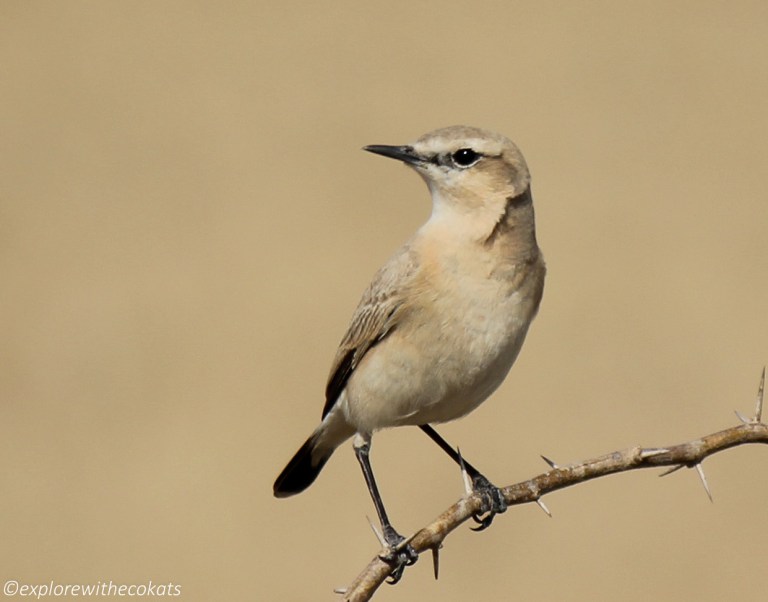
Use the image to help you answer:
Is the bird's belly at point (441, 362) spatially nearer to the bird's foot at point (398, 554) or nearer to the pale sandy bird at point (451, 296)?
the pale sandy bird at point (451, 296)

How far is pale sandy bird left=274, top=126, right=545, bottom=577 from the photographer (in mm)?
5020

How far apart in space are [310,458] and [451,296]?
166 centimetres

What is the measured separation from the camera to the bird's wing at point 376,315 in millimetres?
5219

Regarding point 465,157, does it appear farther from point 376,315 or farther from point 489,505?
point 489,505

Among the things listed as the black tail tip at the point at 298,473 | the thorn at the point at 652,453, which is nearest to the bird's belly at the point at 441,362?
the black tail tip at the point at 298,473

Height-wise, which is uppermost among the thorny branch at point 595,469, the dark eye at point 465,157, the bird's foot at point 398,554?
the dark eye at point 465,157

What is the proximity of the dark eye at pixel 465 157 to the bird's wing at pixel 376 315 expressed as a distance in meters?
0.49

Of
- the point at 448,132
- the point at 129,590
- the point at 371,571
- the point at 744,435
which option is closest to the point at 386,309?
the point at 448,132

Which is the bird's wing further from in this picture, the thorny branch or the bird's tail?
the thorny branch

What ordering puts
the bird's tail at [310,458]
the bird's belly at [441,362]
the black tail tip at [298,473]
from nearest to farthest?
the bird's belly at [441,362], the bird's tail at [310,458], the black tail tip at [298,473]

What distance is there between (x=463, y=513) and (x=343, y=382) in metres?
1.86

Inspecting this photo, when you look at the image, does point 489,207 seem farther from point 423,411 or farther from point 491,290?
point 423,411

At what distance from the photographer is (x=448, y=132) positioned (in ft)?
17.3

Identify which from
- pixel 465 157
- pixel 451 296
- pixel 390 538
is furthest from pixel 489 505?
pixel 465 157
